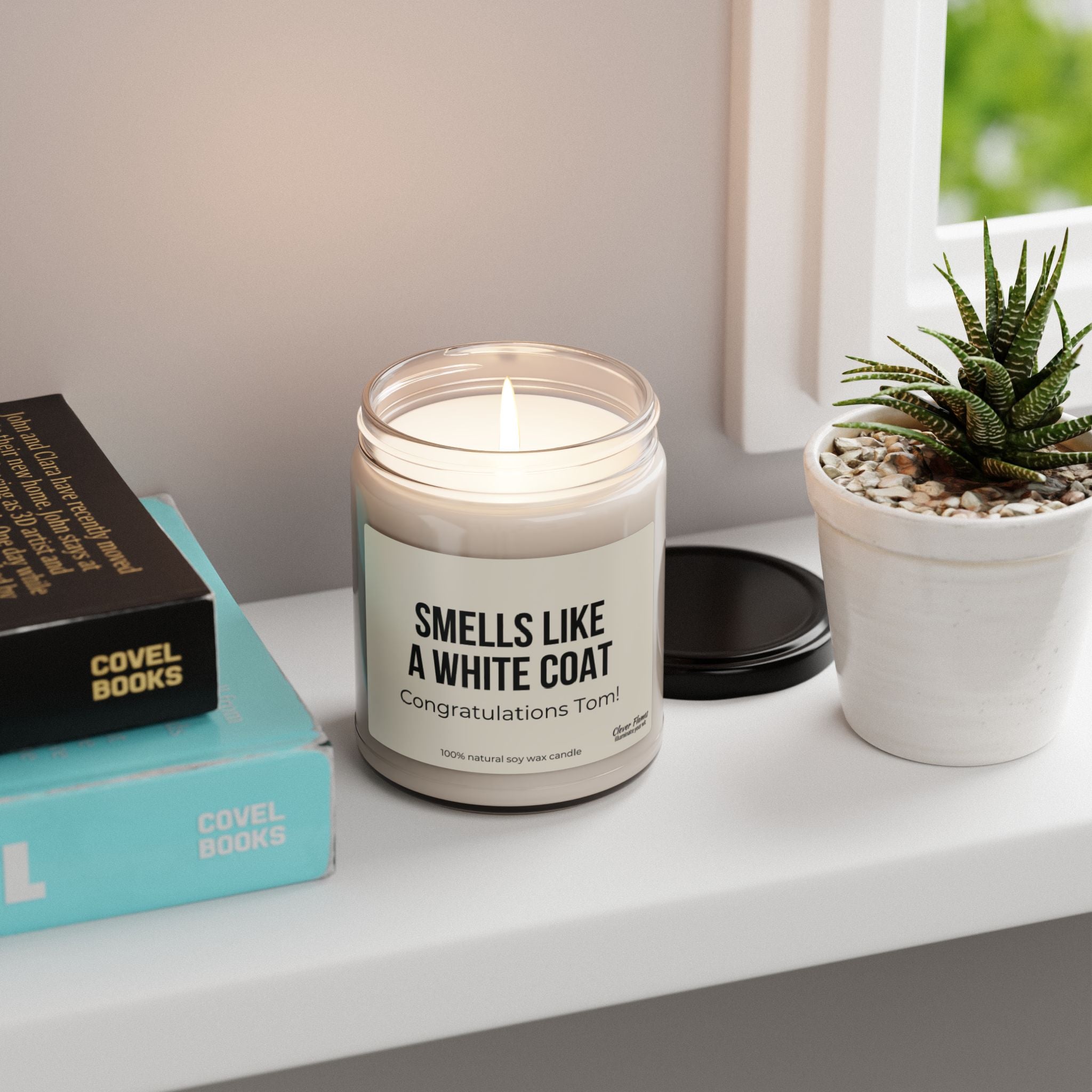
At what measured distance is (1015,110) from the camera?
2.07 meters

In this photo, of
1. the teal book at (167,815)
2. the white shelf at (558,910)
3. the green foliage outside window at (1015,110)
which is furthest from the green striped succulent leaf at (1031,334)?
the green foliage outside window at (1015,110)

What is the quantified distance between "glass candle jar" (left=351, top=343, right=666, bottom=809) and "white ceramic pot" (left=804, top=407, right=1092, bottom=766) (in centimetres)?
7

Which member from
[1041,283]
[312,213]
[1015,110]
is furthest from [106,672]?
[1015,110]

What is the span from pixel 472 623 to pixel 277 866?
0.09 meters

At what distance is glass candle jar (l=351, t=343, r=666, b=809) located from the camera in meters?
0.41

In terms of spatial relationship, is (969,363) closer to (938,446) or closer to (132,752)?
(938,446)

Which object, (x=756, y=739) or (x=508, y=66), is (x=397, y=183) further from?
(x=756, y=739)

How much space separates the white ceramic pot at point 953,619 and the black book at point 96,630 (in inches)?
8.3

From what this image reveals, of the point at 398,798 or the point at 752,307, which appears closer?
the point at 398,798

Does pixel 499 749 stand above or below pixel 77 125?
below

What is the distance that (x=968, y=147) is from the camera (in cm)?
206

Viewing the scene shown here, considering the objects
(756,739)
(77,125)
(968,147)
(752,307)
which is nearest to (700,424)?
(752,307)

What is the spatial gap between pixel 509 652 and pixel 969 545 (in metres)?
0.15

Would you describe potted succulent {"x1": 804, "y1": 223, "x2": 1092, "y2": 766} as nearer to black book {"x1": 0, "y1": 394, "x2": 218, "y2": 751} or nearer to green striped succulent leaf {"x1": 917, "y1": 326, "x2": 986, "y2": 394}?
green striped succulent leaf {"x1": 917, "y1": 326, "x2": 986, "y2": 394}
